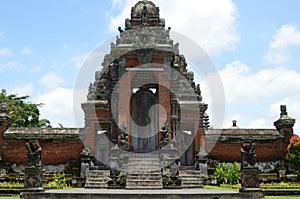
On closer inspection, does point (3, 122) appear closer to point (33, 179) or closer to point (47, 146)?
point (47, 146)

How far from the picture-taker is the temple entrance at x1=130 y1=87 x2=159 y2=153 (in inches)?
893

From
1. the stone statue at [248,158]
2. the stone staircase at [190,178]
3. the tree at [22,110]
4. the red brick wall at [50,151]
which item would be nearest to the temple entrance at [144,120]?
the stone staircase at [190,178]

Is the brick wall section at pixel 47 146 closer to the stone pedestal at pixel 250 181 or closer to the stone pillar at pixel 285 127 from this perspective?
the stone pedestal at pixel 250 181

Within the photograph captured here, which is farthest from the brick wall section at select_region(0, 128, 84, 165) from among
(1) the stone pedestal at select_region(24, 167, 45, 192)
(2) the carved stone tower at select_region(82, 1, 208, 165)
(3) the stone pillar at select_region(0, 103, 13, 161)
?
(1) the stone pedestal at select_region(24, 167, 45, 192)

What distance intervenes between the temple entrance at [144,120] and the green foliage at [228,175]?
13.0ft

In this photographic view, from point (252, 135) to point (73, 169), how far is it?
37.3ft

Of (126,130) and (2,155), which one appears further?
(2,155)

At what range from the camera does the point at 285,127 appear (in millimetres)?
23953

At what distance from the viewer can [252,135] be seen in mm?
24234

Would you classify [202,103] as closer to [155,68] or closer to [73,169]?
[155,68]

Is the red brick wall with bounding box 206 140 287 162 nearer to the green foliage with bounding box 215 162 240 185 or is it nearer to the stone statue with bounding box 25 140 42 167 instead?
the green foliage with bounding box 215 162 240 185

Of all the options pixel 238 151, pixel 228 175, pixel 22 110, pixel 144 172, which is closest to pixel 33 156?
pixel 144 172

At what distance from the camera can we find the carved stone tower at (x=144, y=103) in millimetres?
21609

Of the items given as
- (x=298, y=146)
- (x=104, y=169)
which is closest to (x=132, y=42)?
(x=104, y=169)
